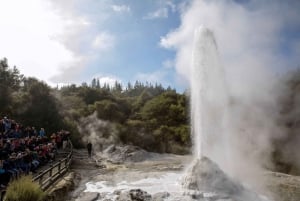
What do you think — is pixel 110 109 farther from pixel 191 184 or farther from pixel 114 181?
pixel 191 184

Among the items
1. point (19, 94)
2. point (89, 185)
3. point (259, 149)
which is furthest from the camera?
point (19, 94)

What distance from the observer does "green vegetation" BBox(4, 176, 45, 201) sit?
993 centimetres

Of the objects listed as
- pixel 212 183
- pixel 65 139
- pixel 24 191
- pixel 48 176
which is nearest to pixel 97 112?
pixel 65 139

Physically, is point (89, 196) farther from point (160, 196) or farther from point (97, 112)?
point (97, 112)

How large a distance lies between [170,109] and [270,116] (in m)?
15.5

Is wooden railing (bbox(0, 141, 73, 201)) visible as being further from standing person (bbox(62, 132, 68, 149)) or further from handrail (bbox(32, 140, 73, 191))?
standing person (bbox(62, 132, 68, 149))

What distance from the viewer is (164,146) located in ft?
121

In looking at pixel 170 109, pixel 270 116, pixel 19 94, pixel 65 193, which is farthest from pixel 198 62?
pixel 170 109

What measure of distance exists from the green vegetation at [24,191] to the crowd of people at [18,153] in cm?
151

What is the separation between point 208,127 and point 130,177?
471 centimetres

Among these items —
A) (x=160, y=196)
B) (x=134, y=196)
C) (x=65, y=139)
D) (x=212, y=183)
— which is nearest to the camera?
(x=134, y=196)

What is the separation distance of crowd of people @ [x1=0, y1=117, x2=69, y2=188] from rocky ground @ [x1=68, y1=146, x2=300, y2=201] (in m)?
2.05

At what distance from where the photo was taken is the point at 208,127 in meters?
18.1

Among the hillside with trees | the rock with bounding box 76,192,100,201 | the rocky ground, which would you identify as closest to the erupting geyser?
the rocky ground
